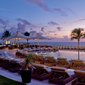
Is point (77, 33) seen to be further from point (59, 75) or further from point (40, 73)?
point (59, 75)

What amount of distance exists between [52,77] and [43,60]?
4116mm

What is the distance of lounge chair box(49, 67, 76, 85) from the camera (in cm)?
432

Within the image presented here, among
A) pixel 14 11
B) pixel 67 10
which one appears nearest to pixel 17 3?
pixel 14 11

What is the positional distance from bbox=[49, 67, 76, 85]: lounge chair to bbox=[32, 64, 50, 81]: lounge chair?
34cm

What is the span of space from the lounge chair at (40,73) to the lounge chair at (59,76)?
34 cm

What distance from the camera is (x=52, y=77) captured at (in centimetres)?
476

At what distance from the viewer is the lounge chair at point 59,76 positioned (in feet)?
14.2

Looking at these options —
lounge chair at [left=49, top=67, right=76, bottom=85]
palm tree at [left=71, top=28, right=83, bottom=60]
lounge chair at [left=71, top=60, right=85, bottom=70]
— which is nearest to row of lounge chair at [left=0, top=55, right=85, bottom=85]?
lounge chair at [left=49, top=67, right=76, bottom=85]

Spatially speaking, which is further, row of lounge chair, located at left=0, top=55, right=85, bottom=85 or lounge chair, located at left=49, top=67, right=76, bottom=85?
lounge chair, located at left=49, top=67, right=76, bottom=85

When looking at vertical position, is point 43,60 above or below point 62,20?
below

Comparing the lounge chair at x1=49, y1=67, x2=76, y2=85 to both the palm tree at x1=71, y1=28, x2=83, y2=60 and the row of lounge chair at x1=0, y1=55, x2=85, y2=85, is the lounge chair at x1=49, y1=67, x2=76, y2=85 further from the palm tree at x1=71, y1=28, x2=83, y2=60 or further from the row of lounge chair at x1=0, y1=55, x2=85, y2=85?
the palm tree at x1=71, y1=28, x2=83, y2=60

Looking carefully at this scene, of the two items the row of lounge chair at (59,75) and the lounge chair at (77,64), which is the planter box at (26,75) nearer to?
the row of lounge chair at (59,75)

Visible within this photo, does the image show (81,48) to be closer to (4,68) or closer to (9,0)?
(9,0)

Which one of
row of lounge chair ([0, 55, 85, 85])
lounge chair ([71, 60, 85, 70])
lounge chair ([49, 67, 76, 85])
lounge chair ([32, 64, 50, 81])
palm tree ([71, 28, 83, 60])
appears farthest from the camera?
palm tree ([71, 28, 83, 60])
